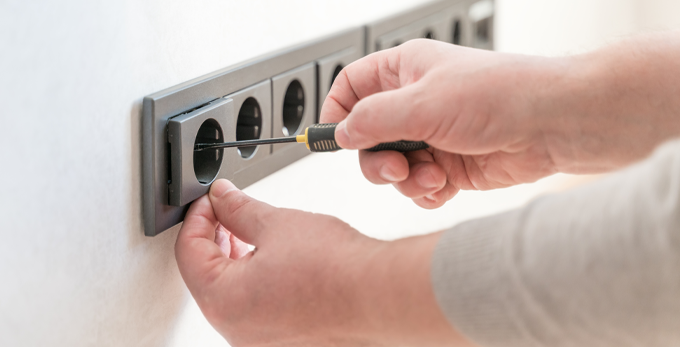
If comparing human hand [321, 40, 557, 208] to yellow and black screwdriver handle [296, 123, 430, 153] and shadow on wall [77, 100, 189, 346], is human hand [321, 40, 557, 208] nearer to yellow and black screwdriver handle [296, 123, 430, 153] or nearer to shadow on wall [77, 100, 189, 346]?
yellow and black screwdriver handle [296, 123, 430, 153]

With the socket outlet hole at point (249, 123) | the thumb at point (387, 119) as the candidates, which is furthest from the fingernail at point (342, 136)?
the socket outlet hole at point (249, 123)

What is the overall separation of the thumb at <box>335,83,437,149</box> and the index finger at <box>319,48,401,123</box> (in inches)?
3.5

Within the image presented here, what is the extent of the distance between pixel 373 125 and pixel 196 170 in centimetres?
14

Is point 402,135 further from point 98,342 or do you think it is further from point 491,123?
point 98,342

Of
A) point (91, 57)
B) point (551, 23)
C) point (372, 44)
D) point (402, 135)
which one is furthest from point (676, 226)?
point (551, 23)

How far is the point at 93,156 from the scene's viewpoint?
329 millimetres

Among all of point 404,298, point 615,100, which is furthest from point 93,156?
point 615,100

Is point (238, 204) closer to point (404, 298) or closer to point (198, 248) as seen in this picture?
point (198, 248)

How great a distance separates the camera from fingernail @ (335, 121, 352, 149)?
0.41 meters

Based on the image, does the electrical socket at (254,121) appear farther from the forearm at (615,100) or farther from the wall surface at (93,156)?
the forearm at (615,100)

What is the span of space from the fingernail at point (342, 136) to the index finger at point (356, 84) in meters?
0.10

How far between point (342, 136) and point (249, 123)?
0.39 feet

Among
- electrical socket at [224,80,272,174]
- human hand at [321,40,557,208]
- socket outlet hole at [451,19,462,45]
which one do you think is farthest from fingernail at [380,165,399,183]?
socket outlet hole at [451,19,462,45]

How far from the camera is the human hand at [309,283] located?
0.30 metres
